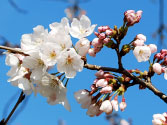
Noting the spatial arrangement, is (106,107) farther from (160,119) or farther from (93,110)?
(160,119)

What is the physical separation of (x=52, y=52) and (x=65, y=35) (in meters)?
0.18

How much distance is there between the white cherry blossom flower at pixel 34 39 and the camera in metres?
1.92

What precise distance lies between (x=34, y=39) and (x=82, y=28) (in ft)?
1.29

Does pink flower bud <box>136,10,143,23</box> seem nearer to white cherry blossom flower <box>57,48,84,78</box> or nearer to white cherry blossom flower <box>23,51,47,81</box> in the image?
white cherry blossom flower <box>57,48,84,78</box>

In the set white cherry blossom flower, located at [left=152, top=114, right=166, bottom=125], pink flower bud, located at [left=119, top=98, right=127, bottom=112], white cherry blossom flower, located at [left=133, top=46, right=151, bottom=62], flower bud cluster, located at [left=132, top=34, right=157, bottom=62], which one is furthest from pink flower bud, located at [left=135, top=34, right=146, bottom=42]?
white cherry blossom flower, located at [left=152, top=114, right=166, bottom=125]

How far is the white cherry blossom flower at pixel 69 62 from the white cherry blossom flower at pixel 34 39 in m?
0.21

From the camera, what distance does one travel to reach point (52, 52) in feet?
5.68

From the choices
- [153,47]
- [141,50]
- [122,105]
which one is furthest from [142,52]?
[122,105]

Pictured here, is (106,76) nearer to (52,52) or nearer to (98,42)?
(98,42)

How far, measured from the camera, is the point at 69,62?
1805 mm

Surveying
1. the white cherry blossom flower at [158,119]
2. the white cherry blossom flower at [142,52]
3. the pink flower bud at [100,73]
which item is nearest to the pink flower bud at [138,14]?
the white cherry blossom flower at [142,52]

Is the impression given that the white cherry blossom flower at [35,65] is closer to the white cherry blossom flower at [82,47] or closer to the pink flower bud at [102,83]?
the white cherry blossom flower at [82,47]

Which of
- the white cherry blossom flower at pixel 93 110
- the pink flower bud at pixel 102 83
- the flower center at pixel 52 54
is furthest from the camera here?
the white cherry blossom flower at pixel 93 110

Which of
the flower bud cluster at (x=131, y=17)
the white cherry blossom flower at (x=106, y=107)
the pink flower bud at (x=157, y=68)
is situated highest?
the flower bud cluster at (x=131, y=17)
